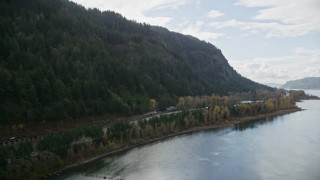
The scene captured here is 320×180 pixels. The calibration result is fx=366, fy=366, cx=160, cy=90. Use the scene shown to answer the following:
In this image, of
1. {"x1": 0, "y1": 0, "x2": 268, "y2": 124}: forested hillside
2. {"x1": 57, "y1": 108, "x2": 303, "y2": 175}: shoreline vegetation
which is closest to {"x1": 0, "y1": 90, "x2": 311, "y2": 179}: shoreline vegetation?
{"x1": 57, "y1": 108, "x2": 303, "y2": 175}: shoreline vegetation

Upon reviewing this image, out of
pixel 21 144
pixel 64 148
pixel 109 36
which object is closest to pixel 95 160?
pixel 64 148

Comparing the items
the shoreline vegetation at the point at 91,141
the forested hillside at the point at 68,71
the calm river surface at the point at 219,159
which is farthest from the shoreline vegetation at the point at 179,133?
the forested hillside at the point at 68,71

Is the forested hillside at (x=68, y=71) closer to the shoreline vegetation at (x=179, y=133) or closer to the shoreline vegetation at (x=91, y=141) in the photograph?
the shoreline vegetation at (x=91, y=141)

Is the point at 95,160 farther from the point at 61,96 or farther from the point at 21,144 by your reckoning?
the point at 61,96

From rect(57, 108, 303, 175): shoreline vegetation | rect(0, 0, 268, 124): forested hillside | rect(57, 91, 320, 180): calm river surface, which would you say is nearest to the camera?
rect(57, 91, 320, 180): calm river surface

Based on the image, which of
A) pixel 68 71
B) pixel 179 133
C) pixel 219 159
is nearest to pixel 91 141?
pixel 219 159

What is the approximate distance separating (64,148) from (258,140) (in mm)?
55211

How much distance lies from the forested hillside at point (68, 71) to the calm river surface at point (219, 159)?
25.7m

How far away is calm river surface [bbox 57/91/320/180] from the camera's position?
6606cm

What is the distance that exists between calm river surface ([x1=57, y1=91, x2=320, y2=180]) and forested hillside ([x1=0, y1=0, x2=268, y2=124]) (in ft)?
84.3

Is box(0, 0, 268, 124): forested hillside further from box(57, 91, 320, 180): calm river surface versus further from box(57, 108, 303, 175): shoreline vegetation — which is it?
box(57, 91, 320, 180): calm river surface

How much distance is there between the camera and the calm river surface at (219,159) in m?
66.1

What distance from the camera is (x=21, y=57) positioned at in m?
106

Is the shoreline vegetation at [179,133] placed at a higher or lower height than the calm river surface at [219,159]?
higher
